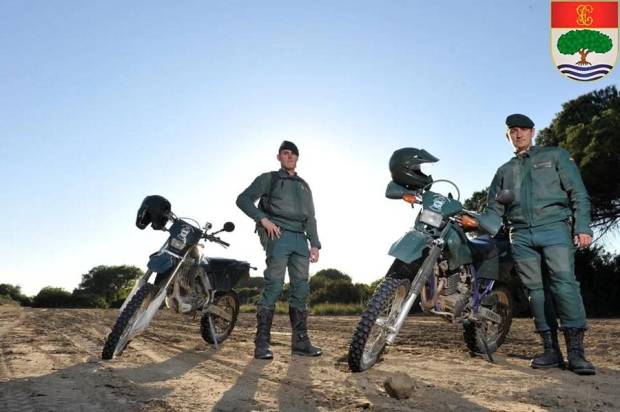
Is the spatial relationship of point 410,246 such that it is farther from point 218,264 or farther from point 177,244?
point 218,264

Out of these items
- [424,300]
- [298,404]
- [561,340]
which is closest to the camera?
[298,404]

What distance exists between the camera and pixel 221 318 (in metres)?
6.38

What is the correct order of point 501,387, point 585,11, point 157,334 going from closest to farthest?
1. point 501,387
2. point 157,334
3. point 585,11

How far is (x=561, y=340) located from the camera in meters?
6.47

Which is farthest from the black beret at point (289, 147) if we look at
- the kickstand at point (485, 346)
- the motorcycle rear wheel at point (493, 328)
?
the kickstand at point (485, 346)

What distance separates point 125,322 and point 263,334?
1.26 m

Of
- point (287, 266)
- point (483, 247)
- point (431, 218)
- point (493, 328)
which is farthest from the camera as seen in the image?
point (287, 266)

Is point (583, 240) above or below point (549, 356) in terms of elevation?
above

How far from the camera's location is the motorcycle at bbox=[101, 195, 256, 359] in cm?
482

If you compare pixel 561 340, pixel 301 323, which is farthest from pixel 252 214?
pixel 561 340

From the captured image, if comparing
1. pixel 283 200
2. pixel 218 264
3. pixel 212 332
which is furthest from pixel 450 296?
pixel 218 264

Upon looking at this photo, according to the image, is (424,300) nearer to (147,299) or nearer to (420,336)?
(147,299)

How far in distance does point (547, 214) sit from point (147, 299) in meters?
3.62

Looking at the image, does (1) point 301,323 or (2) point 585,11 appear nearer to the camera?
(1) point 301,323
